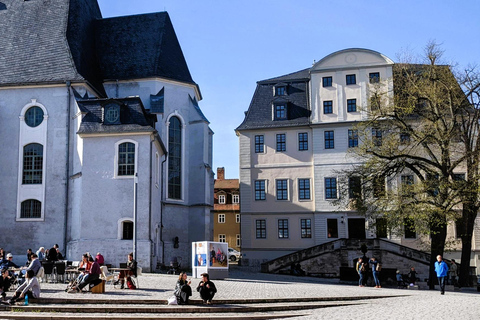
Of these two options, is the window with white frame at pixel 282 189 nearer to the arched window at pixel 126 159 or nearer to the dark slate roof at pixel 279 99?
the dark slate roof at pixel 279 99

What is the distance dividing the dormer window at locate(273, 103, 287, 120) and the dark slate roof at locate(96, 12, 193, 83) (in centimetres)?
730

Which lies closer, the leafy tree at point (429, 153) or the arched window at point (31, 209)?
the leafy tree at point (429, 153)

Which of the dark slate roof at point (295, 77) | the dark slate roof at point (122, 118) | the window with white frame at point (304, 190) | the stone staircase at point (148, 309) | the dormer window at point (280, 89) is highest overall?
the dark slate roof at point (295, 77)

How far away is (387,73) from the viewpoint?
4288 cm

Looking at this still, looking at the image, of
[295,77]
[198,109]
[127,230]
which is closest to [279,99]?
[295,77]

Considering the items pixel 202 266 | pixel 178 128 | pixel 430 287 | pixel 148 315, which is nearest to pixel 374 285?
pixel 430 287

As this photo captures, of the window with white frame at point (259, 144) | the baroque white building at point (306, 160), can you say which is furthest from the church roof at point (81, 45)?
the baroque white building at point (306, 160)

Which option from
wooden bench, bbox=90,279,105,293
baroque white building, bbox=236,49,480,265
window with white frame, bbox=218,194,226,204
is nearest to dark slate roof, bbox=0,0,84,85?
baroque white building, bbox=236,49,480,265

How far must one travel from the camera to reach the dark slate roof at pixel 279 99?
4472cm

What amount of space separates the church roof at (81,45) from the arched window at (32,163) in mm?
4191

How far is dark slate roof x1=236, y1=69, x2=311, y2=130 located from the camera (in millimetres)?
44719

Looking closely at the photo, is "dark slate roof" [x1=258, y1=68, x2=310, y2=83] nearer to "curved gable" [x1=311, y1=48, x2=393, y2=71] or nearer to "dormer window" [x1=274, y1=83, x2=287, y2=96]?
"dormer window" [x1=274, y1=83, x2=287, y2=96]

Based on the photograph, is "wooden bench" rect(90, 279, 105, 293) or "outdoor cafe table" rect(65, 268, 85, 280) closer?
"wooden bench" rect(90, 279, 105, 293)

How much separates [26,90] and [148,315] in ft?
80.4
